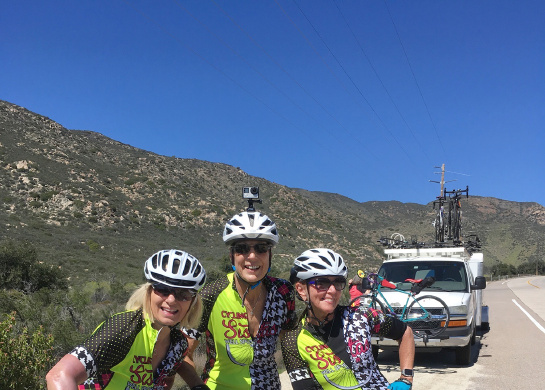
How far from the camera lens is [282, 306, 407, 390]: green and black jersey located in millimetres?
2859

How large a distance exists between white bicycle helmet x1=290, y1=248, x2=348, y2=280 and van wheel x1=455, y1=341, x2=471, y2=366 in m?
7.22

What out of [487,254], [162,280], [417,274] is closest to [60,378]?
[162,280]

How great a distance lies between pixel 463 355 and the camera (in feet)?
30.9

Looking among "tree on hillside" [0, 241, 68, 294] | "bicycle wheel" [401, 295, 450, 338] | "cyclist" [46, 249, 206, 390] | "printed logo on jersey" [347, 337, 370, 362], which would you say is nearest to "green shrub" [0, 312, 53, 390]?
"cyclist" [46, 249, 206, 390]

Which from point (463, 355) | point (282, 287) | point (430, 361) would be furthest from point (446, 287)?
point (282, 287)

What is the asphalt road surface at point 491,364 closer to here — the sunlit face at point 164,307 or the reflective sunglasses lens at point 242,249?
the reflective sunglasses lens at point 242,249

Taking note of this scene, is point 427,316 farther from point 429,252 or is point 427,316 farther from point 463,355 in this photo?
point 429,252

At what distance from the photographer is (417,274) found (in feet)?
34.7

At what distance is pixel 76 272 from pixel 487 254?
67578 millimetres

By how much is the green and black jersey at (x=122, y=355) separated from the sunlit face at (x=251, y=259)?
2.55ft

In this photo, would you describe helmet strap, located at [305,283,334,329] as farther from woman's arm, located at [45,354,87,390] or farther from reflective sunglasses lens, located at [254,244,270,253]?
woman's arm, located at [45,354,87,390]

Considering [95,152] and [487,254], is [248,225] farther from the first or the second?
[487,254]

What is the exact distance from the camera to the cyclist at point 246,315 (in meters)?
3.05

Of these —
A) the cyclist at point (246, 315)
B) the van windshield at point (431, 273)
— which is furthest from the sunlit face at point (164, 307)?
the van windshield at point (431, 273)
